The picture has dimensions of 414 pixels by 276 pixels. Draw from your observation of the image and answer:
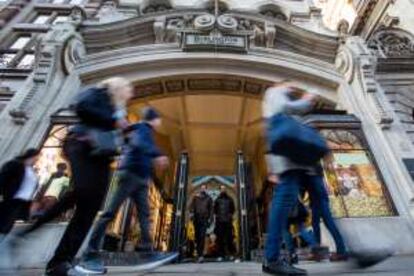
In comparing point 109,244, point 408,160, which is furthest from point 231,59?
point 109,244

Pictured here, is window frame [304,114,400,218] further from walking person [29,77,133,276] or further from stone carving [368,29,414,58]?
walking person [29,77,133,276]

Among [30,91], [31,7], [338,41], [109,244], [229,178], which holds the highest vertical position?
[31,7]

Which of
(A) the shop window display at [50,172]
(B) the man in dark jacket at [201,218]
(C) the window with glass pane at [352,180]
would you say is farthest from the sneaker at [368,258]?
(A) the shop window display at [50,172]

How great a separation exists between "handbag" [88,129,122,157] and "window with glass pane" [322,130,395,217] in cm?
613

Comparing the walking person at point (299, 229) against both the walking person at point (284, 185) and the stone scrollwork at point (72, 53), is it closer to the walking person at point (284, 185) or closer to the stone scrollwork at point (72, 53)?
the walking person at point (284, 185)

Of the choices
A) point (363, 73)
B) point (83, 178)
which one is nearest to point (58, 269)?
point (83, 178)

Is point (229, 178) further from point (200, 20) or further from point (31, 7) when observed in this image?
point (31, 7)

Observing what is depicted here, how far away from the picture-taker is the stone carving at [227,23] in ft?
40.1

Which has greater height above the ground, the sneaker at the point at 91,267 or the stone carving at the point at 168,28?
the stone carving at the point at 168,28

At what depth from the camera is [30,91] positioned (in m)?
9.80

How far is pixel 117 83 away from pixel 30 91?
22.9 ft

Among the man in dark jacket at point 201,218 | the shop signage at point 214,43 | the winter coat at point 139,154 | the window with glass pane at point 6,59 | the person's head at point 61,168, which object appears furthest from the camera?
the window with glass pane at point 6,59

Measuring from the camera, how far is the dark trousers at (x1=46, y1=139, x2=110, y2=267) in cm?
326

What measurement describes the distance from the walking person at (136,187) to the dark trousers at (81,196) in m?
0.87
